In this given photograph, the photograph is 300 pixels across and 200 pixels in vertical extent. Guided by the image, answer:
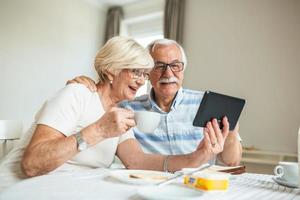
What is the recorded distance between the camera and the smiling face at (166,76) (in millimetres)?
1963

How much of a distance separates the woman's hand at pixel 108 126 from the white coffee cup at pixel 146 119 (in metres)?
0.04

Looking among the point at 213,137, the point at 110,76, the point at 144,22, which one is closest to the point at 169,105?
the point at 110,76

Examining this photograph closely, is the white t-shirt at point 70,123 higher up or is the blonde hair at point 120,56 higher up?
the blonde hair at point 120,56

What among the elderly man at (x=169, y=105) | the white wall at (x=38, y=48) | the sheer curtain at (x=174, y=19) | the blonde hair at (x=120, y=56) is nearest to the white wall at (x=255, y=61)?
the sheer curtain at (x=174, y=19)

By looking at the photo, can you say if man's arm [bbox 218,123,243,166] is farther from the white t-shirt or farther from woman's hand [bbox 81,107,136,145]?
woman's hand [bbox 81,107,136,145]

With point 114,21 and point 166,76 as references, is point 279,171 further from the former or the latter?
point 114,21

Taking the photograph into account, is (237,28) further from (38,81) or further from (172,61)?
(38,81)

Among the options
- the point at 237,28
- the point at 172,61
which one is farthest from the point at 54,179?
the point at 237,28

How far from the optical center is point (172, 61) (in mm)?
1993

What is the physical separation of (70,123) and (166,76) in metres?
0.86

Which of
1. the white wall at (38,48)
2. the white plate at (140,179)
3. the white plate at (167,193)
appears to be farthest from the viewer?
the white wall at (38,48)

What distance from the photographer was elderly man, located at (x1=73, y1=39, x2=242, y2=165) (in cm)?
189

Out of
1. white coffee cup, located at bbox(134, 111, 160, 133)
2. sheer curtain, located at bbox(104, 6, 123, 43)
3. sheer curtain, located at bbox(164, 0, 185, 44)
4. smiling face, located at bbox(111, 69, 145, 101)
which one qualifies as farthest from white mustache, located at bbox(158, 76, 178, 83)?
sheer curtain, located at bbox(104, 6, 123, 43)

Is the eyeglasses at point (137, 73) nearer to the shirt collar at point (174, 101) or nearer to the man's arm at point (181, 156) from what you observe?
the man's arm at point (181, 156)
